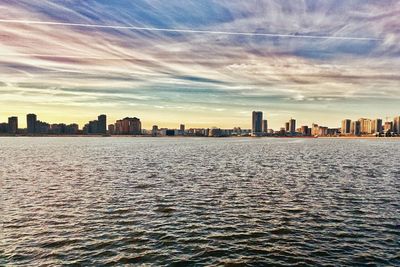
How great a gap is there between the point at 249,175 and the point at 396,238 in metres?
38.0

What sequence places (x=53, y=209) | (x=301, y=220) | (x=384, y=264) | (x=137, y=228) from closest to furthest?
(x=384, y=264) → (x=137, y=228) → (x=301, y=220) → (x=53, y=209)

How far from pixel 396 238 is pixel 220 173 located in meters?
42.3

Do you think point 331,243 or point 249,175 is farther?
point 249,175

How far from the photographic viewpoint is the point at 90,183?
55750mm

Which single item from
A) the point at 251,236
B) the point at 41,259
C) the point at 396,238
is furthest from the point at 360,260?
the point at 41,259

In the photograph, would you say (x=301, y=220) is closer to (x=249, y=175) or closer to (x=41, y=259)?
(x=41, y=259)

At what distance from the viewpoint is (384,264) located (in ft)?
75.4

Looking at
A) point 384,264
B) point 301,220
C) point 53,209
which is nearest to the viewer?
point 384,264

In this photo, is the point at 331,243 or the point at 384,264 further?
the point at 331,243

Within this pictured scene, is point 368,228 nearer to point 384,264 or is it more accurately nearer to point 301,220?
point 301,220

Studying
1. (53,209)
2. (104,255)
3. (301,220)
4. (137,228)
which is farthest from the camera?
(53,209)

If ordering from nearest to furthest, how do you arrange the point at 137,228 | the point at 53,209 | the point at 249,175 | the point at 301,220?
the point at 137,228, the point at 301,220, the point at 53,209, the point at 249,175

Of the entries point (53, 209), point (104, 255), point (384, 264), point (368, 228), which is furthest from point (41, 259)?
point (368, 228)

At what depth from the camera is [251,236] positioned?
28.8 metres
